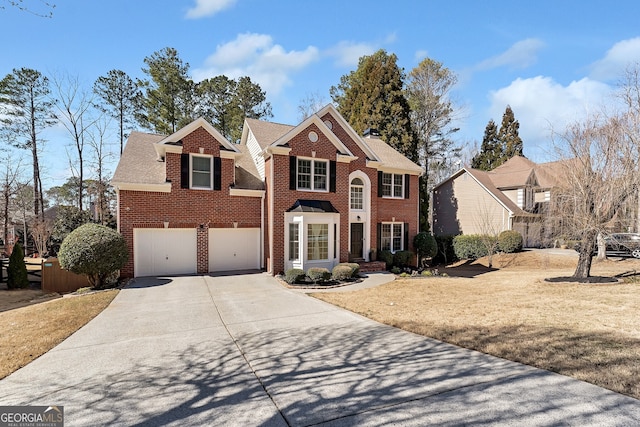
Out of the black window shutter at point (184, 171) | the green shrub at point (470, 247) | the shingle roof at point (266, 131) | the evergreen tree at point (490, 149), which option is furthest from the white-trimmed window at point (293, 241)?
the evergreen tree at point (490, 149)

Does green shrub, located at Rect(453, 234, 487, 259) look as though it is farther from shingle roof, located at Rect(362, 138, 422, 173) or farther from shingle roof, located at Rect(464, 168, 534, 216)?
Answer: shingle roof, located at Rect(362, 138, 422, 173)

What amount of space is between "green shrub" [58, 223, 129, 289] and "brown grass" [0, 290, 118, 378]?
3.44 feet

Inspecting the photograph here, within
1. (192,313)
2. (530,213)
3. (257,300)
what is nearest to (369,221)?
(257,300)

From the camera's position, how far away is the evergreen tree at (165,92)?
2867cm

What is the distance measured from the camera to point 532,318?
7605mm

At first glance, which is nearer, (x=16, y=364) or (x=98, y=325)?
(x=16, y=364)

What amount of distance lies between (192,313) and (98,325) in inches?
80.2

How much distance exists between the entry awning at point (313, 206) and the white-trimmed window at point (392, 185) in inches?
192

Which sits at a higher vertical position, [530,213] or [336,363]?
[530,213]

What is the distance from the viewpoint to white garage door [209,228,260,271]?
14969 millimetres

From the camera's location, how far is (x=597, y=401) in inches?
153

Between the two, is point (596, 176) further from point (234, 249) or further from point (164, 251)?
point (164, 251)

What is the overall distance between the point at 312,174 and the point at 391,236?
672 centimetres

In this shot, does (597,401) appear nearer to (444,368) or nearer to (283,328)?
(444,368)
